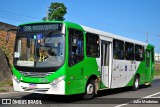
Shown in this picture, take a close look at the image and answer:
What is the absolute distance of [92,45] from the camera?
45.6ft

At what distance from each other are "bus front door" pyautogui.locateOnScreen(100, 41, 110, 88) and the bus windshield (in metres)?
3.37

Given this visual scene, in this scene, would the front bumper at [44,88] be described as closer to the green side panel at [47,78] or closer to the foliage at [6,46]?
the green side panel at [47,78]

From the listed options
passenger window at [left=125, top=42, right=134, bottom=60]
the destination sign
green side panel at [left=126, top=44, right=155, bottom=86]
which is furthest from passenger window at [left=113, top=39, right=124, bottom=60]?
the destination sign

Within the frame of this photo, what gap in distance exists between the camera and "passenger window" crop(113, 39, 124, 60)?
16253 mm

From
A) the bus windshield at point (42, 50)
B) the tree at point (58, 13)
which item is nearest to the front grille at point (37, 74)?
the bus windshield at point (42, 50)

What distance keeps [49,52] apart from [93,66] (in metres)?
2.50

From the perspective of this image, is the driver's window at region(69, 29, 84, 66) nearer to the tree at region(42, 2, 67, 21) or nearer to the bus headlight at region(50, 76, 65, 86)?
the bus headlight at region(50, 76, 65, 86)

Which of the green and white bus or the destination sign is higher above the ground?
the destination sign

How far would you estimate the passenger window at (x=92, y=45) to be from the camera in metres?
13.5

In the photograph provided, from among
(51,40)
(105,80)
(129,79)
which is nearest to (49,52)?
(51,40)

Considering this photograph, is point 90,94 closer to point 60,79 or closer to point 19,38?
point 60,79

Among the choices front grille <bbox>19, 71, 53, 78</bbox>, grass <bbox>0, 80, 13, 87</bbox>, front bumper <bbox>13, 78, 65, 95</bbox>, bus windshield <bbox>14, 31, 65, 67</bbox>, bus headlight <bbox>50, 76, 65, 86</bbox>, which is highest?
bus windshield <bbox>14, 31, 65, 67</bbox>

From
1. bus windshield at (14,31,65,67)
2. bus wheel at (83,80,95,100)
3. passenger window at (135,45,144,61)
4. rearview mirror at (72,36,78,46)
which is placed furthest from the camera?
passenger window at (135,45,144,61)

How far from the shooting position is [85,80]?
13180 millimetres
